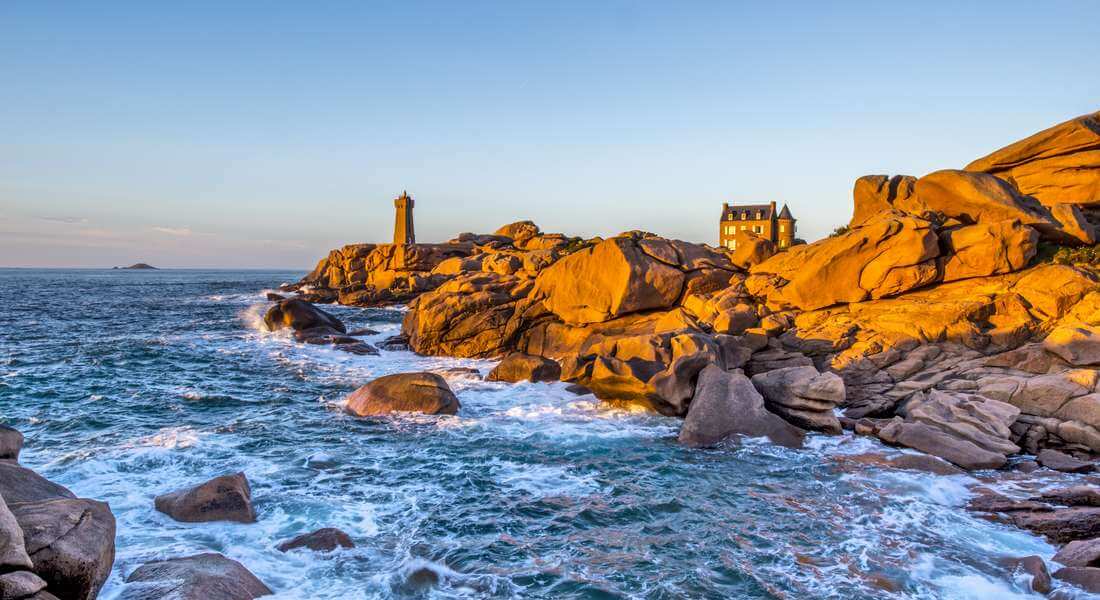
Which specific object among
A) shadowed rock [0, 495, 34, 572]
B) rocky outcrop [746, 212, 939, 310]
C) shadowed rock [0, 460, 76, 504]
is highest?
rocky outcrop [746, 212, 939, 310]

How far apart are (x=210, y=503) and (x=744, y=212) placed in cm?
7404

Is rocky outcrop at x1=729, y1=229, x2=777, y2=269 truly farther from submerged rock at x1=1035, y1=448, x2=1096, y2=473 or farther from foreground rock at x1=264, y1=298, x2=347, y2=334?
foreground rock at x1=264, y1=298, x2=347, y2=334

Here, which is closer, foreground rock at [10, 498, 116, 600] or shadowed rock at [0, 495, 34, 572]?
shadowed rock at [0, 495, 34, 572]

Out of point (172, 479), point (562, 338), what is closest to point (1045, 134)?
point (562, 338)

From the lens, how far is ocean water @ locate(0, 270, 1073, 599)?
998 cm

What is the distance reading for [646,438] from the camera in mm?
18000

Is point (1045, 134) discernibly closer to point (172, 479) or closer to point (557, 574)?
point (557, 574)

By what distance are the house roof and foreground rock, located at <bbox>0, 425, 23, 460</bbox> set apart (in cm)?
7437

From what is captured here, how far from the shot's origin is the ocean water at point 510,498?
32.8ft

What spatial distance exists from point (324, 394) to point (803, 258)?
22496mm

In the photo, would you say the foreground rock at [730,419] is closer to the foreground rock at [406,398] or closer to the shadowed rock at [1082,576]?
the shadowed rock at [1082,576]

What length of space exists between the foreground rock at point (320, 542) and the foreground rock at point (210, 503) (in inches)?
63.7

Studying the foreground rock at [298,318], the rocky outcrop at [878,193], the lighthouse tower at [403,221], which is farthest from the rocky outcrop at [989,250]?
the lighthouse tower at [403,221]

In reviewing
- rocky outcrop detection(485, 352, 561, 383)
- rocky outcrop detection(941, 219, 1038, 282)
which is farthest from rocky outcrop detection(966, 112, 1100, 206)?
rocky outcrop detection(485, 352, 561, 383)
